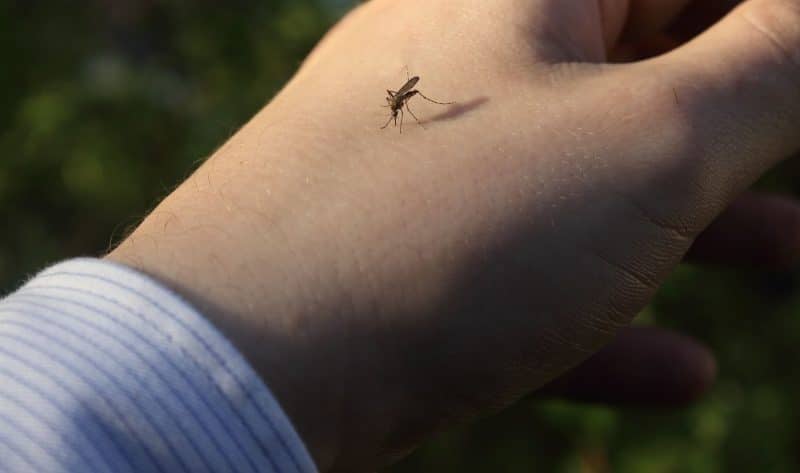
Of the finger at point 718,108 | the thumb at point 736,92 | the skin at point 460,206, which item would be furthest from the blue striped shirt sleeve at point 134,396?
the thumb at point 736,92

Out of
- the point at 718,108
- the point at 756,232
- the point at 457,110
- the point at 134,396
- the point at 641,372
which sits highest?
the point at 457,110

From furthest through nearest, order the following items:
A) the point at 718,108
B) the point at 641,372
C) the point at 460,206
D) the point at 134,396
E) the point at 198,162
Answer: the point at 198,162, the point at 641,372, the point at 718,108, the point at 460,206, the point at 134,396

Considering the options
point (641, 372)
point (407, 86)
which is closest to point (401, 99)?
point (407, 86)

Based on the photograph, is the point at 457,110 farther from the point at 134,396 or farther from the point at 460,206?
the point at 134,396

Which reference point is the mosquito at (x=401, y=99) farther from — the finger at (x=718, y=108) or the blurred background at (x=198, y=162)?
the blurred background at (x=198, y=162)

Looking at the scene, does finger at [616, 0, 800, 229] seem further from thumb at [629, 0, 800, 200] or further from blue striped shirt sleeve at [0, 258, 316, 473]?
blue striped shirt sleeve at [0, 258, 316, 473]

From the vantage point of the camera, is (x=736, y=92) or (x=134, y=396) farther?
(x=736, y=92)

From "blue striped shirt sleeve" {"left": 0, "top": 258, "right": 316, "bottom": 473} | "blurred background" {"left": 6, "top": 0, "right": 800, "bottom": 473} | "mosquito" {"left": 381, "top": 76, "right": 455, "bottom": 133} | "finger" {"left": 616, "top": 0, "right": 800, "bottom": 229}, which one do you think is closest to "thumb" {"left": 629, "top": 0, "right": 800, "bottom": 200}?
"finger" {"left": 616, "top": 0, "right": 800, "bottom": 229}
